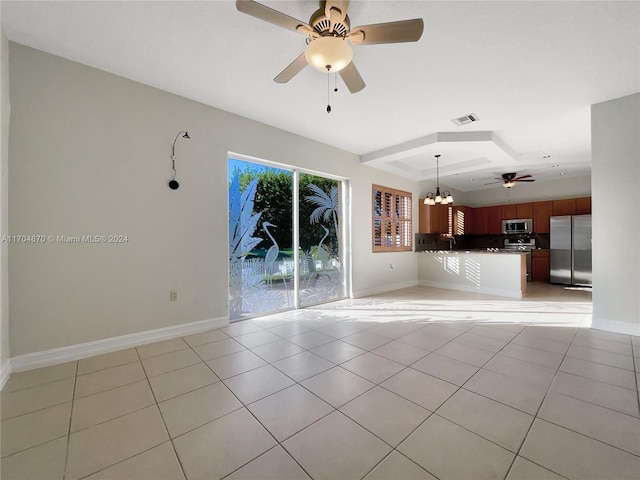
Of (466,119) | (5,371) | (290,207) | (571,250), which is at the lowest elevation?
(5,371)

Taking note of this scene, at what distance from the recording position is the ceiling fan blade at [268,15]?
158 centimetres

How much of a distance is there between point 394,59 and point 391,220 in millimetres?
3985

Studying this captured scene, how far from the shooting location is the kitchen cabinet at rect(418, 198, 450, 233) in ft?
22.6

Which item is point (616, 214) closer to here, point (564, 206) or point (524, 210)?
point (564, 206)

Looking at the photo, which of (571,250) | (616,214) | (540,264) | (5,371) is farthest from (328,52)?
(540,264)

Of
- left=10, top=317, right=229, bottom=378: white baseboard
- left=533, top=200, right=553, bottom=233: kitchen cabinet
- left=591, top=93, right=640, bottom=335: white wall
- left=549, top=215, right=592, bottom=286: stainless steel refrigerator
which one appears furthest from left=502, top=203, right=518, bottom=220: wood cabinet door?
left=10, top=317, right=229, bottom=378: white baseboard

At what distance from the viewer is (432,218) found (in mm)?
6977

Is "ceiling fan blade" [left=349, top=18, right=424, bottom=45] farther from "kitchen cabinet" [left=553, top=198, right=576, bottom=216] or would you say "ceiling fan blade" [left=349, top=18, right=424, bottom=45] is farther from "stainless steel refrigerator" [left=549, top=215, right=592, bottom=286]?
"kitchen cabinet" [left=553, top=198, right=576, bottom=216]

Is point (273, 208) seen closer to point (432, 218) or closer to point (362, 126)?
point (362, 126)

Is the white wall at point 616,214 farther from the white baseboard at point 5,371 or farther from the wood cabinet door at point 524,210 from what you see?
the white baseboard at point 5,371

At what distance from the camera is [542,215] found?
707 centimetres

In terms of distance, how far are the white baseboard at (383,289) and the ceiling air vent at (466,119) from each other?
3.28 meters

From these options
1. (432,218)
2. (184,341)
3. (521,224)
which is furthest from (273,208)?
(521,224)

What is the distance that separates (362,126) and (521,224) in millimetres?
6111
